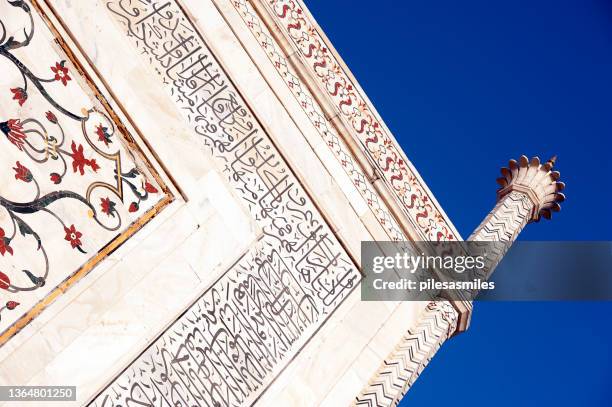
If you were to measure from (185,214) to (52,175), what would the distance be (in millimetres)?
501

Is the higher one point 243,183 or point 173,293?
point 243,183

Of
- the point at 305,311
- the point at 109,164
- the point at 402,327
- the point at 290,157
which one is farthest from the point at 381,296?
the point at 109,164

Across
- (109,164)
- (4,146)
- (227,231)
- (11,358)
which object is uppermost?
(227,231)

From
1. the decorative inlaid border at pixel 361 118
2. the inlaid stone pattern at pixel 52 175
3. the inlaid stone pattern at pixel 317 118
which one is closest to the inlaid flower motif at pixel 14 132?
the inlaid stone pattern at pixel 52 175

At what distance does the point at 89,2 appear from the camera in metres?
3.04

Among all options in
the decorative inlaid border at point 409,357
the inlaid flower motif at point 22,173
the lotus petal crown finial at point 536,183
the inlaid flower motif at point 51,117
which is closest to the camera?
the inlaid flower motif at point 22,173

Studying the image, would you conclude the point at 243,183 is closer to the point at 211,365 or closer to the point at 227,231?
the point at 227,231

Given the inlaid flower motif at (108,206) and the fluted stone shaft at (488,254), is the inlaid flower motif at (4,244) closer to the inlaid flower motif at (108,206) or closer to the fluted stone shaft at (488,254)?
the inlaid flower motif at (108,206)

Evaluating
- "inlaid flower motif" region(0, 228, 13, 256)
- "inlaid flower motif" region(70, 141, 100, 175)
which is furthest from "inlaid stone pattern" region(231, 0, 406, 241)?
"inlaid flower motif" region(0, 228, 13, 256)

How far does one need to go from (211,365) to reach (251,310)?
0.28 meters

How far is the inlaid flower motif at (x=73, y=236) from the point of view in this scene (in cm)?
259

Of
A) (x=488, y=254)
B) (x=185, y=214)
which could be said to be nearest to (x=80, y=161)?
(x=185, y=214)

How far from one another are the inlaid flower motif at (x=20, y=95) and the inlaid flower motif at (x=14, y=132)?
0.24 ft

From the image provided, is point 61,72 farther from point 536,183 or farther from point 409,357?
point 536,183
